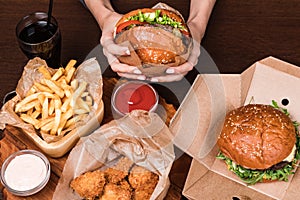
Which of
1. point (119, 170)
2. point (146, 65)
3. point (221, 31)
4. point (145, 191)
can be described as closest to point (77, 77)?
point (146, 65)

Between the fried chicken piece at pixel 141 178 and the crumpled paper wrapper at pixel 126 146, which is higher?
the crumpled paper wrapper at pixel 126 146

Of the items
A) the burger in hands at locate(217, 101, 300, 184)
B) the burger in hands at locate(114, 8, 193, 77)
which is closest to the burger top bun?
the burger in hands at locate(217, 101, 300, 184)

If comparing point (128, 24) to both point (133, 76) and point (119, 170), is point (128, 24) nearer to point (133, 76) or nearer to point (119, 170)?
point (133, 76)

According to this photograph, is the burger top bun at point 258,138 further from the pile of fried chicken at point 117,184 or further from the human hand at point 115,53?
the human hand at point 115,53

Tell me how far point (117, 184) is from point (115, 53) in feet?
1.69

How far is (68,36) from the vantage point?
2727 millimetres

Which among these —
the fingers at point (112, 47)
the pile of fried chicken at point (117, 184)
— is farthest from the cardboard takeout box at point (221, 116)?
the fingers at point (112, 47)

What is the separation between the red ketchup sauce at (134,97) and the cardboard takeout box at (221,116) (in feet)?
0.56

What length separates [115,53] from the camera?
2.43m

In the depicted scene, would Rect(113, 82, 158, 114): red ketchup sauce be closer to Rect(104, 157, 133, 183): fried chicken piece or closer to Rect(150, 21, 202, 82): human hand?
Rect(150, 21, 202, 82): human hand

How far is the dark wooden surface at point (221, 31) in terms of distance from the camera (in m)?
2.69

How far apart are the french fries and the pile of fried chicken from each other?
209mm

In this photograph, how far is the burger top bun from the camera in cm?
232

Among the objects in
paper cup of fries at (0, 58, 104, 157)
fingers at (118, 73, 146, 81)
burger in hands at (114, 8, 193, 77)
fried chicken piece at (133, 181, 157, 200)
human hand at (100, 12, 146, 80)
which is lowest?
fried chicken piece at (133, 181, 157, 200)
